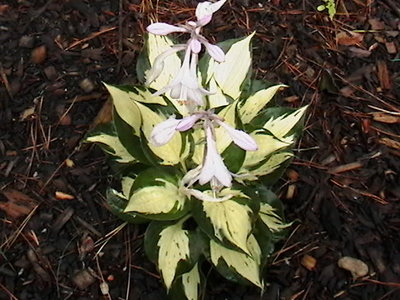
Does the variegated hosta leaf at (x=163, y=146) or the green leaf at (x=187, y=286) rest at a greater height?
the variegated hosta leaf at (x=163, y=146)

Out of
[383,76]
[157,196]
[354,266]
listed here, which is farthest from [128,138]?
→ [383,76]

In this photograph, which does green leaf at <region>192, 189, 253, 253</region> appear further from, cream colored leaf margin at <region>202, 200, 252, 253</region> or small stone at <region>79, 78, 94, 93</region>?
small stone at <region>79, 78, 94, 93</region>

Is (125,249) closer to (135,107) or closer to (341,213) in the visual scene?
(135,107)

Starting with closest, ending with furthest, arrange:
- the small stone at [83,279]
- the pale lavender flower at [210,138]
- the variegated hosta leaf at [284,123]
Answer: the pale lavender flower at [210,138] < the variegated hosta leaf at [284,123] < the small stone at [83,279]

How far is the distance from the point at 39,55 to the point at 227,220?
1077 mm

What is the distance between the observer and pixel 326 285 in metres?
1.99

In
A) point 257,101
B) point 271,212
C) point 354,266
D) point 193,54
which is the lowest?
point 354,266

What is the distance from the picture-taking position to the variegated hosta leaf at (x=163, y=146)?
1706 mm

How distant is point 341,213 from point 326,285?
24cm

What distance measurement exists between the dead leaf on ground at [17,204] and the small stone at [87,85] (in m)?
0.43

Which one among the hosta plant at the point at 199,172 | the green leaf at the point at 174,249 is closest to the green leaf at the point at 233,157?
the hosta plant at the point at 199,172

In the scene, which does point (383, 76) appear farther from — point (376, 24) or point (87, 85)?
point (87, 85)

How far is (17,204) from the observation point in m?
2.11

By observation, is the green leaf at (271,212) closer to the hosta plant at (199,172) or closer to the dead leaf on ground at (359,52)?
the hosta plant at (199,172)
